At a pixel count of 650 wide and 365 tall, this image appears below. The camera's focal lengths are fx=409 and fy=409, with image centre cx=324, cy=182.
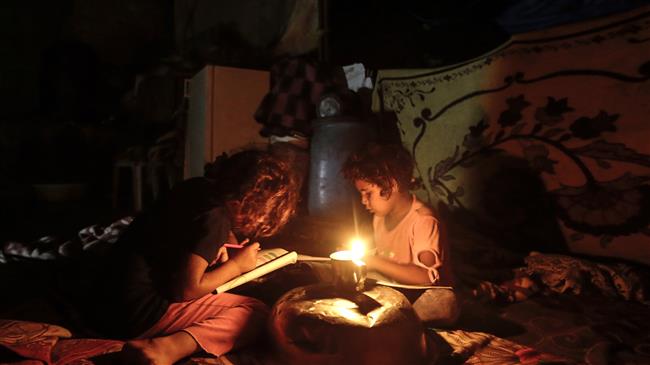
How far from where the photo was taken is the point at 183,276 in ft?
5.73

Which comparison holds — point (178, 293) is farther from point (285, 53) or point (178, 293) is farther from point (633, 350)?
point (285, 53)

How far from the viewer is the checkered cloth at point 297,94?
4773 millimetres

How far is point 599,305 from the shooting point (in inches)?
103

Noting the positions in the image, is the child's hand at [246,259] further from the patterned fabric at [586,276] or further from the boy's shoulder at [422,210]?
the patterned fabric at [586,276]

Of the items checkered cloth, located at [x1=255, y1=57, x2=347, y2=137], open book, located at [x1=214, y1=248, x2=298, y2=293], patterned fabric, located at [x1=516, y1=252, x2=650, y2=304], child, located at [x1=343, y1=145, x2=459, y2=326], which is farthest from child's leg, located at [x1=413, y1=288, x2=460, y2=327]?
checkered cloth, located at [x1=255, y1=57, x2=347, y2=137]

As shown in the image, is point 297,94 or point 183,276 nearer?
point 183,276

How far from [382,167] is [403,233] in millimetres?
388

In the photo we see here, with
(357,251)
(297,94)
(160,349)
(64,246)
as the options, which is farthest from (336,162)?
(160,349)

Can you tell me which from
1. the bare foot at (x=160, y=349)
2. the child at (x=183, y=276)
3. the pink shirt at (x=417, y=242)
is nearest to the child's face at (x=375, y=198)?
the pink shirt at (x=417, y=242)

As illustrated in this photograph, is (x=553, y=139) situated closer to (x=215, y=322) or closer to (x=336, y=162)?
(x=336, y=162)

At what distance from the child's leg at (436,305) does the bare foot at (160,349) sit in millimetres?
1135

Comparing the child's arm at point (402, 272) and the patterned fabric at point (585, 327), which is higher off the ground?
the child's arm at point (402, 272)

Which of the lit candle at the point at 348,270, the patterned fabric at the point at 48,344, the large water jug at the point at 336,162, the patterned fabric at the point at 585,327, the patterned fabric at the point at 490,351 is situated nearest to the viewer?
the lit candle at the point at 348,270

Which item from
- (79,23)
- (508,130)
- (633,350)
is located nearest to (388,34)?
(508,130)
